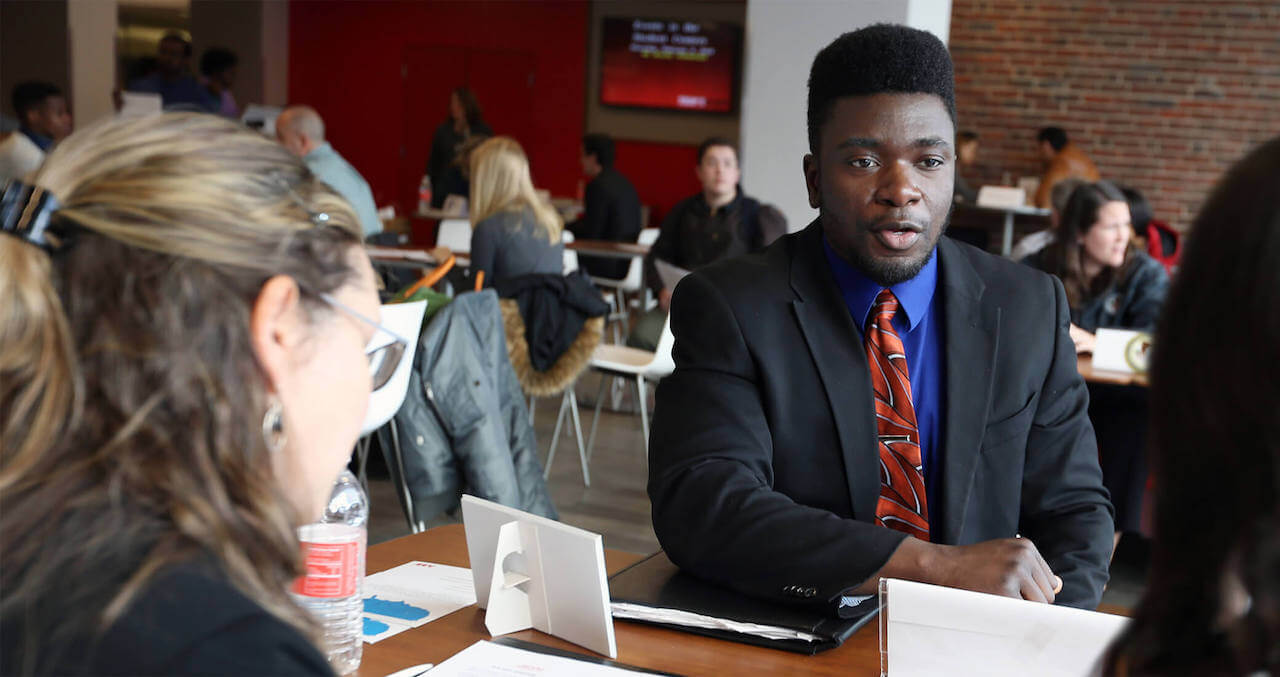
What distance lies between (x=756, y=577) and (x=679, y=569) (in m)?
0.13

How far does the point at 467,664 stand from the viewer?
1.18m

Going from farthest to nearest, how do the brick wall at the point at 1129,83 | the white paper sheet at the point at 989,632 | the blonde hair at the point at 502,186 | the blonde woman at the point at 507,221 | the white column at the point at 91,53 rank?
the white column at the point at 91,53 → the brick wall at the point at 1129,83 → the blonde hair at the point at 502,186 → the blonde woman at the point at 507,221 → the white paper sheet at the point at 989,632

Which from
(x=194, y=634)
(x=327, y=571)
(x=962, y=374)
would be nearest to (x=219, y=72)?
(x=962, y=374)

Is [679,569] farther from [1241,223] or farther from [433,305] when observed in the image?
[433,305]

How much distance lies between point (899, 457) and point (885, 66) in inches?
20.2

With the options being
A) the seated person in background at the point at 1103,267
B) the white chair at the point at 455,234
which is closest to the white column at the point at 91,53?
the white chair at the point at 455,234

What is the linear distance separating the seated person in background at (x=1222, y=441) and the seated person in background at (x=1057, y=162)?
841 cm

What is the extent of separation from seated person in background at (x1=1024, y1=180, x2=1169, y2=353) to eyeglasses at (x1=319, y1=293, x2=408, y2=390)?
335cm

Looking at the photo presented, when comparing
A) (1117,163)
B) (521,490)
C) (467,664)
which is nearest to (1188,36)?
(1117,163)

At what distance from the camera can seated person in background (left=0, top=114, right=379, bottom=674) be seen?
2.14ft

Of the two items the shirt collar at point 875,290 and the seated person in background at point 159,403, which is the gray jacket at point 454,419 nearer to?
the shirt collar at point 875,290

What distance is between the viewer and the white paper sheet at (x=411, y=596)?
1306mm

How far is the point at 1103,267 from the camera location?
4.07m

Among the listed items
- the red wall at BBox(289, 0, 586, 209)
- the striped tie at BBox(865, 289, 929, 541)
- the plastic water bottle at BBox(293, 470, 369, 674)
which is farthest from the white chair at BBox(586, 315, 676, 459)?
the red wall at BBox(289, 0, 586, 209)
